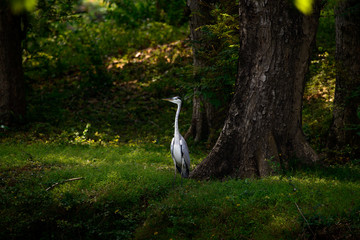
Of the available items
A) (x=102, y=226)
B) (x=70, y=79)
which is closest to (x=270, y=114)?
(x=102, y=226)

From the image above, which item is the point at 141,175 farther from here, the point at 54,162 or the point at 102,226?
the point at 54,162

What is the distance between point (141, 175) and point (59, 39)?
12.1m

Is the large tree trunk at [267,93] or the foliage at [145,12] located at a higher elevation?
the foliage at [145,12]

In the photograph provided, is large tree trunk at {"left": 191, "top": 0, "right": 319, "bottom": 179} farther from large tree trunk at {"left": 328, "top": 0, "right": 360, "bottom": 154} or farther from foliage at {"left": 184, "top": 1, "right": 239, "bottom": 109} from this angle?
large tree trunk at {"left": 328, "top": 0, "right": 360, "bottom": 154}

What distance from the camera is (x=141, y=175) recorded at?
22.7ft

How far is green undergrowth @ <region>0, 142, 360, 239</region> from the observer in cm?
529

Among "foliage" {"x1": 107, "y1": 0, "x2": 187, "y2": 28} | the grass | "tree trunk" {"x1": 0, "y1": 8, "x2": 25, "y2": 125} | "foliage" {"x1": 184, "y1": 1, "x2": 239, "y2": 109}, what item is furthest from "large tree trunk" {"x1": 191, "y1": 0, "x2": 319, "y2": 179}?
"foliage" {"x1": 107, "y1": 0, "x2": 187, "y2": 28}

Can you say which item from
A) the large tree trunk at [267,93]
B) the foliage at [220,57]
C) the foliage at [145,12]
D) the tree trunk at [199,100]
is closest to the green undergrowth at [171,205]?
the large tree trunk at [267,93]

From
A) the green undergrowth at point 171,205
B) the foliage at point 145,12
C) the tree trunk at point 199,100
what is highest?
the foliage at point 145,12

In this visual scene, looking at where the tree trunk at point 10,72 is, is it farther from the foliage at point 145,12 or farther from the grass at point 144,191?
the foliage at point 145,12

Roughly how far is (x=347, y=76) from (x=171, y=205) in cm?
524

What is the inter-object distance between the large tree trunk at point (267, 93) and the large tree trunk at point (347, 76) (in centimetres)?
219

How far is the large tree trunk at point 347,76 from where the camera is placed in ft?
27.8

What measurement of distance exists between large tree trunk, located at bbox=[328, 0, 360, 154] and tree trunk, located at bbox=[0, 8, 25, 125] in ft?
28.5
